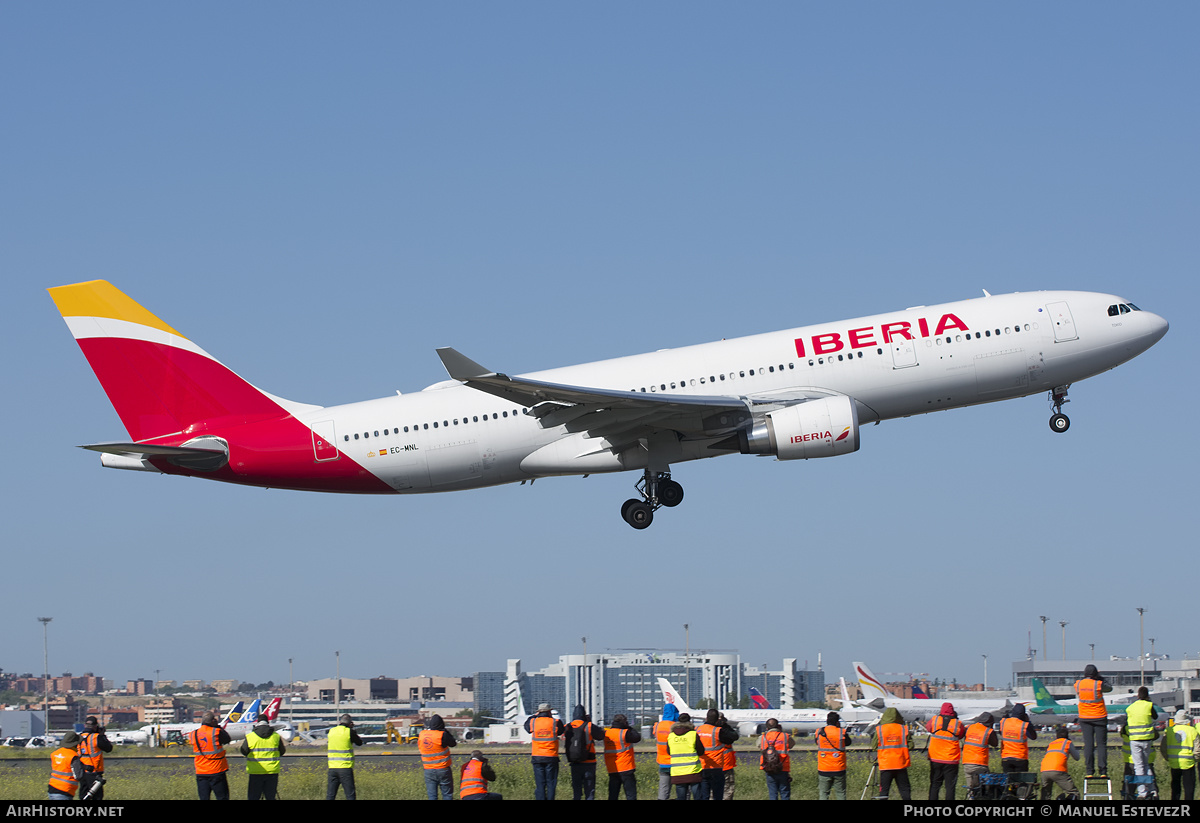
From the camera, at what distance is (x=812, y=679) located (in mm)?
158375

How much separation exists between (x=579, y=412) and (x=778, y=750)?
15771mm

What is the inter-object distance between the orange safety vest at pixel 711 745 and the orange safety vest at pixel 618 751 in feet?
4.37

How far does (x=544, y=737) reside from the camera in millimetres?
21516

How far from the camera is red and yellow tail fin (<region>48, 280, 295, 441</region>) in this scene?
39062 mm

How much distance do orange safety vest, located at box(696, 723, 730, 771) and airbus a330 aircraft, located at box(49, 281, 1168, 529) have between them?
14.5 m

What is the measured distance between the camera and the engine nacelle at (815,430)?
3478 cm

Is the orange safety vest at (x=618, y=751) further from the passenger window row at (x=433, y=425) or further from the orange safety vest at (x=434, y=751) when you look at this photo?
the passenger window row at (x=433, y=425)

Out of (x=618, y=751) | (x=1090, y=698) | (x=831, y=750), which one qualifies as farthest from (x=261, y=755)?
(x=1090, y=698)

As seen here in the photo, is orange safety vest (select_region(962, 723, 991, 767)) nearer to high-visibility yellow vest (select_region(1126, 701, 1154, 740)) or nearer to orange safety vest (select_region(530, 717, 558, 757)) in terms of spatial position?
high-visibility yellow vest (select_region(1126, 701, 1154, 740))

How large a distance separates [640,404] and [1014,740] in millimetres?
16193

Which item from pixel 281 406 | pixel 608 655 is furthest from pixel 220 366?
pixel 608 655

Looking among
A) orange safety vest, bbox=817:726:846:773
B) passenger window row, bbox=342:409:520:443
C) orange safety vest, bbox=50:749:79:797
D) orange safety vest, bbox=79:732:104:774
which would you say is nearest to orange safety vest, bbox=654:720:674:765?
orange safety vest, bbox=817:726:846:773

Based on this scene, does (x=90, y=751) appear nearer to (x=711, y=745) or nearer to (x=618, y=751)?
(x=618, y=751)

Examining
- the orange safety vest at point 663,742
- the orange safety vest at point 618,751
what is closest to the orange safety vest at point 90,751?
the orange safety vest at point 618,751
